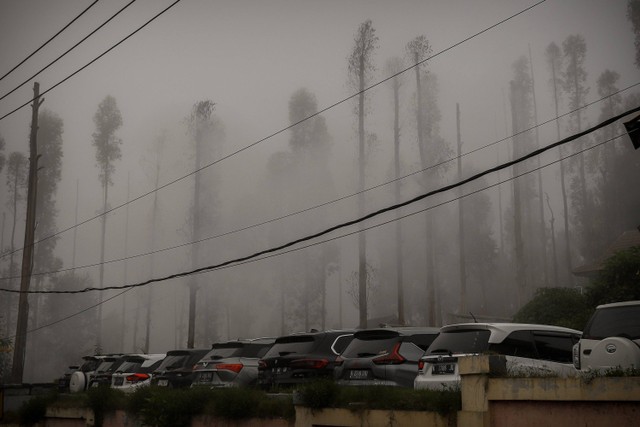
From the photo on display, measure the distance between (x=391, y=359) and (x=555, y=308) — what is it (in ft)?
41.3

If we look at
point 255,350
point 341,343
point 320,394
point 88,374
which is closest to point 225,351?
point 255,350

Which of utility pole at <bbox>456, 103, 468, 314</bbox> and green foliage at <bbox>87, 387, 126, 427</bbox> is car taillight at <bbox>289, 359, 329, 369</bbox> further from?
utility pole at <bbox>456, 103, 468, 314</bbox>

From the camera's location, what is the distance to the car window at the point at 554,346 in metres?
11.2

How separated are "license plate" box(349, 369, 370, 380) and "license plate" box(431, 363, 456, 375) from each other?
5.45 feet

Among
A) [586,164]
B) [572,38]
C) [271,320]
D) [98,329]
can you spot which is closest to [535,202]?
[586,164]

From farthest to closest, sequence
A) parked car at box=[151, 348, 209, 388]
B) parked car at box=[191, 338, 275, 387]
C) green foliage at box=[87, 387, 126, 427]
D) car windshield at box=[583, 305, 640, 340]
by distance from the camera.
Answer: parked car at box=[151, 348, 209, 388] → green foliage at box=[87, 387, 126, 427] → parked car at box=[191, 338, 275, 387] → car windshield at box=[583, 305, 640, 340]

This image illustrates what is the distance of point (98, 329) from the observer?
59.2 m

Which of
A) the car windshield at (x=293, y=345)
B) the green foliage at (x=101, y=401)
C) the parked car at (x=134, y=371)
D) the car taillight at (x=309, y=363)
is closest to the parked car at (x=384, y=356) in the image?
the car taillight at (x=309, y=363)

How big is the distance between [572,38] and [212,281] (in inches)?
1336

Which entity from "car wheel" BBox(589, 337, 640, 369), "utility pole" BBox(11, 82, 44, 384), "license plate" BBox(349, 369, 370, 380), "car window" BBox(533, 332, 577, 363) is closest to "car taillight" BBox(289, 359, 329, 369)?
"license plate" BBox(349, 369, 370, 380)

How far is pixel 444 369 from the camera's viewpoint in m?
10.8

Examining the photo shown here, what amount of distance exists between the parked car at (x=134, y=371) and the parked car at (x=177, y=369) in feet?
2.64

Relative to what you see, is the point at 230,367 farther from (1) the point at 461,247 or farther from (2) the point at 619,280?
(1) the point at 461,247

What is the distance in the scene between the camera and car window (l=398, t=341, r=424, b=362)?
40.3 ft
